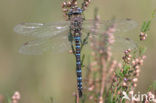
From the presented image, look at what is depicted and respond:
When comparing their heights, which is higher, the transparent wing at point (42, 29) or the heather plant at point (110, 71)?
the transparent wing at point (42, 29)

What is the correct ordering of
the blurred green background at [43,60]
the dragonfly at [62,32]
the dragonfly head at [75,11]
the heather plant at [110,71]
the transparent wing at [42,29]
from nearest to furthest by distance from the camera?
the heather plant at [110,71], the dragonfly head at [75,11], the dragonfly at [62,32], the transparent wing at [42,29], the blurred green background at [43,60]

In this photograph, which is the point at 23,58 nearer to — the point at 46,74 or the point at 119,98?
the point at 46,74

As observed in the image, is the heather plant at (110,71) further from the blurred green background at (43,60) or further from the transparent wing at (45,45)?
the blurred green background at (43,60)

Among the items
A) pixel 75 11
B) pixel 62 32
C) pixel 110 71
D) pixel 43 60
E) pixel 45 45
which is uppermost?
pixel 75 11

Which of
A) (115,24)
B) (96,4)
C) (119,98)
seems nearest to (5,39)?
(96,4)

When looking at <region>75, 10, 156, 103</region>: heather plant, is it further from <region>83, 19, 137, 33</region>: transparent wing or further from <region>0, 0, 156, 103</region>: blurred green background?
<region>0, 0, 156, 103</region>: blurred green background

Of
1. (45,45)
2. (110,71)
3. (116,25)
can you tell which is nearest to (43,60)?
(45,45)

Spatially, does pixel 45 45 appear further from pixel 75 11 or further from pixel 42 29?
pixel 75 11

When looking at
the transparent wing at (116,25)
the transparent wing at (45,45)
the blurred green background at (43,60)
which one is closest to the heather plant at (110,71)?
the transparent wing at (116,25)
